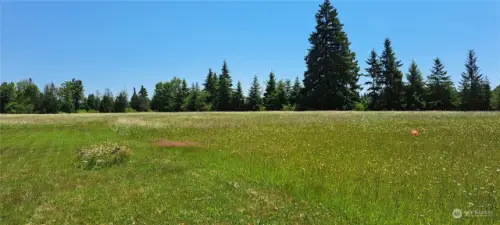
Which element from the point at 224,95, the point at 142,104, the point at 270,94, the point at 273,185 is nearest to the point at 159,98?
the point at 142,104

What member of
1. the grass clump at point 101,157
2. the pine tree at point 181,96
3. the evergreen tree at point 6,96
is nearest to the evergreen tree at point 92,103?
the evergreen tree at point 6,96

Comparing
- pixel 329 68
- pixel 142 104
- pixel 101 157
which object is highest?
pixel 329 68

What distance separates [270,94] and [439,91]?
36875 millimetres

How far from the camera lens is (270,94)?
3142 inches

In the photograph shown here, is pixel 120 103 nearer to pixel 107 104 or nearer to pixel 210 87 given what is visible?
pixel 107 104

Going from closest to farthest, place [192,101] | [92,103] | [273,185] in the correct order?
1. [273,185]
2. [192,101]
3. [92,103]

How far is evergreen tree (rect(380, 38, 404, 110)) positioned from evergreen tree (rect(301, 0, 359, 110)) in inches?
277

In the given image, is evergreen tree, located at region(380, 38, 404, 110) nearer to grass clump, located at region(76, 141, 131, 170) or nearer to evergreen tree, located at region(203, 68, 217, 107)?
evergreen tree, located at region(203, 68, 217, 107)

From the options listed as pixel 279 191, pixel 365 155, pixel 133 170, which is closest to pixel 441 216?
pixel 279 191

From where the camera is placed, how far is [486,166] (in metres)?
8.50

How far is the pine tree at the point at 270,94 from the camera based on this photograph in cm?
7817

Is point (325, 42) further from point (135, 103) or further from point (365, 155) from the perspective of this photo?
point (135, 103)

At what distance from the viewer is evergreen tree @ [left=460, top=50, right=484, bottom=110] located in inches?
2443

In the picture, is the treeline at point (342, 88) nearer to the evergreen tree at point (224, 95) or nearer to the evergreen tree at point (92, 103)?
the evergreen tree at point (224, 95)
